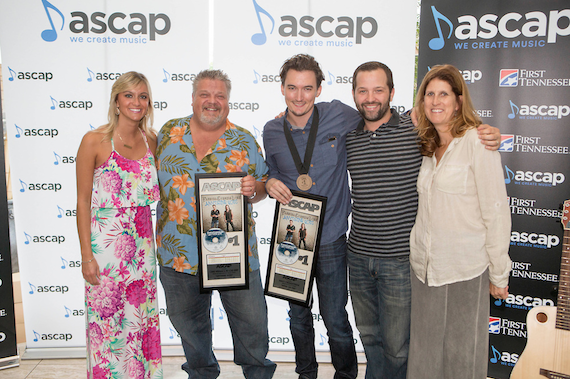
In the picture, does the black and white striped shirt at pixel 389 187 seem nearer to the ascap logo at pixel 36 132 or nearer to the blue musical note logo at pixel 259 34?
the blue musical note logo at pixel 259 34

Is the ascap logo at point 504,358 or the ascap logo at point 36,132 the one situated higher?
the ascap logo at point 36,132

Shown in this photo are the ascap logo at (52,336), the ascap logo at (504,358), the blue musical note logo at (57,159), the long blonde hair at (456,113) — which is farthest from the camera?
the ascap logo at (52,336)

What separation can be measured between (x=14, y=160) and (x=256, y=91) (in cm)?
241

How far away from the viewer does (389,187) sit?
7.23 feet

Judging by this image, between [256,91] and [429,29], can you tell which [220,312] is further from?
[429,29]

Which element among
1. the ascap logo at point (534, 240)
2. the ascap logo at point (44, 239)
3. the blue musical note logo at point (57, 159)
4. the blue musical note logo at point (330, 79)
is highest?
the blue musical note logo at point (330, 79)

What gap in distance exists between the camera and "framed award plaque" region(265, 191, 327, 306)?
2.34 meters

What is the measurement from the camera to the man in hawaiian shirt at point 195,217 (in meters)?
2.39

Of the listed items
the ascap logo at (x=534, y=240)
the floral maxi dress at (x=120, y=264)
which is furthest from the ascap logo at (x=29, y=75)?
the ascap logo at (x=534, y=240)

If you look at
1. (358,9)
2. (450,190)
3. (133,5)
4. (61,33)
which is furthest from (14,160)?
(450,190)

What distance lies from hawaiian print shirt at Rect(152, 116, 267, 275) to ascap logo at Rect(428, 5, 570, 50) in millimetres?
2115

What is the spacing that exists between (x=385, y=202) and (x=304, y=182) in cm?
54

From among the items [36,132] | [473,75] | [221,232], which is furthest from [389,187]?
[36,132]

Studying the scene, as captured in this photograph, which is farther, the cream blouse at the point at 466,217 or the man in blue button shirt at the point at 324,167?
the man in blue button shirt at the point at 324,167
